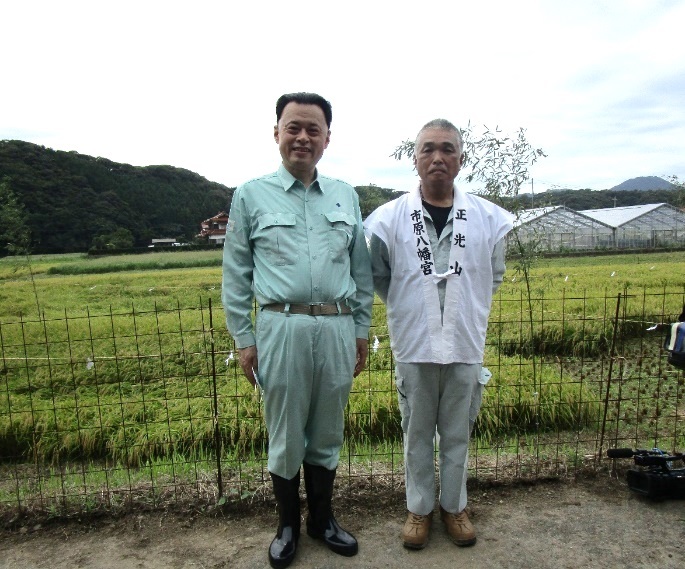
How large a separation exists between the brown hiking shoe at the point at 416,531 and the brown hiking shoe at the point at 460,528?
0.30 ft

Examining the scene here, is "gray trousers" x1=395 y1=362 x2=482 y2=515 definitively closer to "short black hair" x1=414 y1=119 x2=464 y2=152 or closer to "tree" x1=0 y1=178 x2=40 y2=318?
"short black hair" x1=414 y1=119 x2=464 y2=152

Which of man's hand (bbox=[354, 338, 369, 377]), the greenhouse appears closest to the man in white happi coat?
man's hand (bbox=[354, 338, 369, 377])

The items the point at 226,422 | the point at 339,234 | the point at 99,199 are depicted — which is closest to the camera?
the point at 339,234

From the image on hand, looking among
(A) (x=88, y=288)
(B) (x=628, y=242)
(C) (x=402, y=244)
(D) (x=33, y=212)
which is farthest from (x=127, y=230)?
(C) (x=402, y=244)

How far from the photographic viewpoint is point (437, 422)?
2.65m

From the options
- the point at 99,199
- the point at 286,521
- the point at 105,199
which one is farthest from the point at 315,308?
the point at 105,199

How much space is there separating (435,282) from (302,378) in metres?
0.77

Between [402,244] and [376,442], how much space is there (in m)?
2.67

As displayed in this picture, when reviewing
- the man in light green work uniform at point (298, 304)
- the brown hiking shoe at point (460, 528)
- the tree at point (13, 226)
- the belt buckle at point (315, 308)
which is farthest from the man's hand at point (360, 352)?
the tree at point (13, 226)

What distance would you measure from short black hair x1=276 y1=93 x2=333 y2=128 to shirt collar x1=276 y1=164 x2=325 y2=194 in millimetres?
242

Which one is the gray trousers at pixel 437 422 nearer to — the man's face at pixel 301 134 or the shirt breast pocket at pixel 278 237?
the shirt breast pocket at pixel 278 237

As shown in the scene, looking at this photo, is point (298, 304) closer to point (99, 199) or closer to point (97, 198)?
point (97, 198)

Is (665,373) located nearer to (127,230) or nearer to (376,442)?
(376,442)

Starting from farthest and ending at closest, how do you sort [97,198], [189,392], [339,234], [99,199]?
[99,199] < [97,198] < [189,392] < [339,234]
